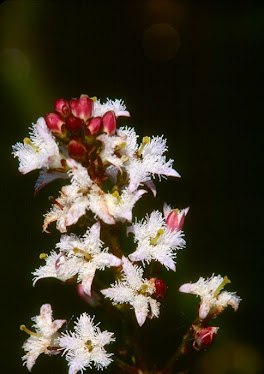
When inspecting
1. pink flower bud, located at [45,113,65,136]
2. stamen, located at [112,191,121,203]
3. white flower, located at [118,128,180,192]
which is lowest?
stamen, located at [112,191,121,203]

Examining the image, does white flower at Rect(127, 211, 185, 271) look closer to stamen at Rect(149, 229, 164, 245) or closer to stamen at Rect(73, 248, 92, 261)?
stamen at Rect(149, 229, 164, 245)

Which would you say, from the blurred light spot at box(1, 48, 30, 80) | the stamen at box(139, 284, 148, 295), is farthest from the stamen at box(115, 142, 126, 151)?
the blurred light spot at box(1, 48, 30, 80)

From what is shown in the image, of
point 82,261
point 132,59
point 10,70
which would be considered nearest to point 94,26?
point 132,59

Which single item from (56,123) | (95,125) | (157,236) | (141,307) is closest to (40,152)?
(56,123)

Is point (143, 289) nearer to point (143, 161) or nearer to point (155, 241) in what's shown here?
point (155, 241)

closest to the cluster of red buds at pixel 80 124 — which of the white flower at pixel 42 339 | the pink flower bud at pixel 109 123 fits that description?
the pink flower bud at pixel 109 123

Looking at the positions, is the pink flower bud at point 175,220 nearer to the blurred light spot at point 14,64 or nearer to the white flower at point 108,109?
the white flower at point 108,109
